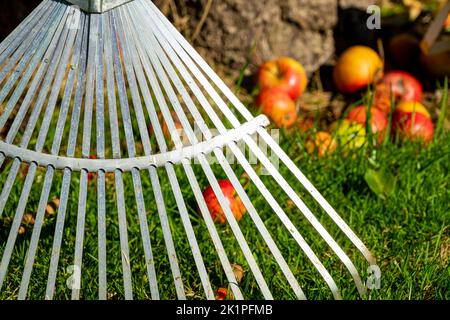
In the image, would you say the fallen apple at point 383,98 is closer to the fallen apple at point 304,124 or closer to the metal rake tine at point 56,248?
the fallen apple at point 304,124

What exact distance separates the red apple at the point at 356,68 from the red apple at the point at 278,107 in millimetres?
342

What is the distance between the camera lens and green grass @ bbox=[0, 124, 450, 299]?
1805 mm

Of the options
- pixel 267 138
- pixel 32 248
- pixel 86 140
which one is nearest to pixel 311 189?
pixel 267 138

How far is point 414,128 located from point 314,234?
2.37ft

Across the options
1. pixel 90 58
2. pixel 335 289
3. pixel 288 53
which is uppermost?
pixel 90 58

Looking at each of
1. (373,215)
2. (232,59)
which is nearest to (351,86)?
(232,59)

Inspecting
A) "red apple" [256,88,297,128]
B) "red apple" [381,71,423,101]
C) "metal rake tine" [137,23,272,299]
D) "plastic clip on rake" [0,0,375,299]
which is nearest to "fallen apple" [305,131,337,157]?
"red apple" [256,88,297,128]

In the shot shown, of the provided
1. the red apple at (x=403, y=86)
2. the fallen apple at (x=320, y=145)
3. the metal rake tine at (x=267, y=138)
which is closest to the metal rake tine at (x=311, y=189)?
the metal rake tine at (x=267, y=138)

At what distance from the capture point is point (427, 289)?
181 centimetres

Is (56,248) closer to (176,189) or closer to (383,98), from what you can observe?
(176,189)

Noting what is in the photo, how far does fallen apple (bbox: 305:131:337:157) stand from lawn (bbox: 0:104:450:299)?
0.10 ft

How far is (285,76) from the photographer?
110 inches
